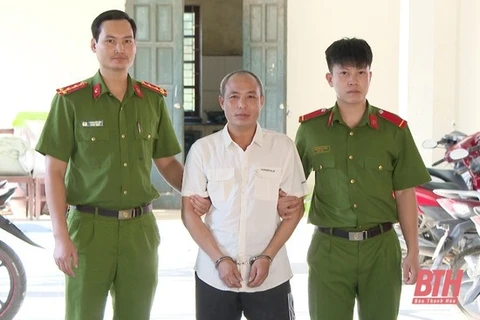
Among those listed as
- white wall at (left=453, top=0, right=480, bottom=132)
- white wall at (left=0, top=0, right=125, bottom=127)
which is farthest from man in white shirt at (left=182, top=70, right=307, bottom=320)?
white wall at (left=0, top=0, right=125, bottom=127)

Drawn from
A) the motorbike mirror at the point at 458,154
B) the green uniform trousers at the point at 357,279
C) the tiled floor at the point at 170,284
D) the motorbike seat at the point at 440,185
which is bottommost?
the tiled floor at the point at 170,284

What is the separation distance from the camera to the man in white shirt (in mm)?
2410

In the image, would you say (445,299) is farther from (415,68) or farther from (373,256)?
(415,68)

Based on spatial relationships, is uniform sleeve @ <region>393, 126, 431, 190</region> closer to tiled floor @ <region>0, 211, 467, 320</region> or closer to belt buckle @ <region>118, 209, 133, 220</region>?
belt buckle @ <region>118, 209, 133, 220</region>

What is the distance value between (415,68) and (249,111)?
17.8 feet

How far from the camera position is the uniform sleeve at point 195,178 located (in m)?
2.45

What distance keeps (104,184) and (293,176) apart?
0.65 meters

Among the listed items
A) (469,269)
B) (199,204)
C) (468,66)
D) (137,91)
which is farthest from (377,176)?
(468,66)

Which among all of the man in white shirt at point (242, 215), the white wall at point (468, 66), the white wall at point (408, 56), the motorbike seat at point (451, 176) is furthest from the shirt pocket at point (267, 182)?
the white wall at point (468, 66)

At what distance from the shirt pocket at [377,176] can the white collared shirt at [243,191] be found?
23 centimetres

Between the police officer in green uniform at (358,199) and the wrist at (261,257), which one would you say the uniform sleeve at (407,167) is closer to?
the police officer in green uniform at (358,199)

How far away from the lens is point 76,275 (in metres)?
2.54

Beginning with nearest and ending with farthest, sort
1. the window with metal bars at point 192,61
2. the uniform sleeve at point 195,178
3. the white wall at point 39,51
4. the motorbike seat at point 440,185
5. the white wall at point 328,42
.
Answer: the uniform sleeve at point 195,178 → the motorbike seat at point 440,185 → the white wall at point 39,51 → the white wall at point 328,42 → the window with metal bars at point 192,61

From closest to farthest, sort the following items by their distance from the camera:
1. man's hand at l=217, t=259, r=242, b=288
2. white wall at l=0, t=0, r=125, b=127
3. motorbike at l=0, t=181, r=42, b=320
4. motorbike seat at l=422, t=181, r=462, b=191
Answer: man's hand at l=217, t=259, r=242, b=288 < motorbike at l=0, t=181, r=42, b=320 < motorbike seat at l=422, t=181, r=462, b=191 < white wall at l=0, t=0, r=125, b=127
